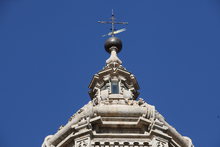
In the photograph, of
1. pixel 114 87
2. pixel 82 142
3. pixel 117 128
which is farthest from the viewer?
pixel 114 87

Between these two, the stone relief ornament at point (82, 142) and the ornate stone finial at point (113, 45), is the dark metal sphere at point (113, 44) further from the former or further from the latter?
the stone relief ornament at point (82, 142)

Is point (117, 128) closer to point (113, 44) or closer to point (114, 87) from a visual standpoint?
point (114, 87)

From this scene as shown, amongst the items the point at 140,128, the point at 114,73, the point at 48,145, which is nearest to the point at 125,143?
the point at 140,128

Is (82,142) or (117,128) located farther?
(117,128)

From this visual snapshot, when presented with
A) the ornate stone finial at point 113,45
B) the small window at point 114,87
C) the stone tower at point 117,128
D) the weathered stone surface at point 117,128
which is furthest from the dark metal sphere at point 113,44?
the weathered stone surface at point 117,128

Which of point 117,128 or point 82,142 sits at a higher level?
point 117,128

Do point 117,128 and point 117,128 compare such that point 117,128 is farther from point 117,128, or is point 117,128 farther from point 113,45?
point 113,45

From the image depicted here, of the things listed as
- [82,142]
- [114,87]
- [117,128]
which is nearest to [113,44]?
[114,87]

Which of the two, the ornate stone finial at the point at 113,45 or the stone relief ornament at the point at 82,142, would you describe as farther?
the ornate stone finial at the point at 113,45

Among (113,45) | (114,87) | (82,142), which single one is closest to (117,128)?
(82,142)

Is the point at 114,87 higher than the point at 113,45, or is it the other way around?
the point at 113,45

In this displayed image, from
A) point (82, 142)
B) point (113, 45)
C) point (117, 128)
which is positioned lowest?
point (82, 142)

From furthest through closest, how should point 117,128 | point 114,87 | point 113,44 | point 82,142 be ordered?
point 113,44, point 114,87, point 117,128, point 82,142

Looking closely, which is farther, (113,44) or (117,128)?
(113,44)
